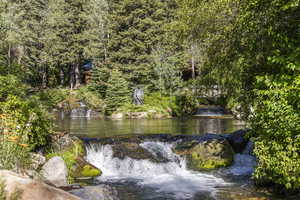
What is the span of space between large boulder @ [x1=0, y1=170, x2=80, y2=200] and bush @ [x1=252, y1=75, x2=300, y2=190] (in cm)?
424

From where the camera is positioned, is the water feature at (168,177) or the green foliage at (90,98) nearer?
the water feature at (168,177)

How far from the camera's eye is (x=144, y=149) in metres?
13.9

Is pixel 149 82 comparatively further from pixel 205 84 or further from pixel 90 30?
pixel 205 84

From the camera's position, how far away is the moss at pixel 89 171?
1142cm

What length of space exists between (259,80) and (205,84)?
4.05 m

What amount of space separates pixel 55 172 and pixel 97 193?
1.59 m

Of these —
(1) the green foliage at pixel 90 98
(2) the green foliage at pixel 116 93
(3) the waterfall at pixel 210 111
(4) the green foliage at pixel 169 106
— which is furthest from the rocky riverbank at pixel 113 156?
(1) the green foliage at pixel 90 98

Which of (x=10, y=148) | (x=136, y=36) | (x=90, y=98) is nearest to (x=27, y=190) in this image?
(x=10, y=148)

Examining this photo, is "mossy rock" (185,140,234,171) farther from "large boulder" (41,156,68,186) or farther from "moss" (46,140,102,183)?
"large boulder" (41,156,68,186)

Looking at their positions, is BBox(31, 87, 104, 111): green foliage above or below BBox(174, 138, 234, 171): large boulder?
above

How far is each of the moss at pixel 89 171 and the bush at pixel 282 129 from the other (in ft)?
22.4

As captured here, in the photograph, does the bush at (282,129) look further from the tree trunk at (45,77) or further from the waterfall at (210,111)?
the tree trunk at (45,77)

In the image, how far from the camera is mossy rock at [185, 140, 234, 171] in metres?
12.9

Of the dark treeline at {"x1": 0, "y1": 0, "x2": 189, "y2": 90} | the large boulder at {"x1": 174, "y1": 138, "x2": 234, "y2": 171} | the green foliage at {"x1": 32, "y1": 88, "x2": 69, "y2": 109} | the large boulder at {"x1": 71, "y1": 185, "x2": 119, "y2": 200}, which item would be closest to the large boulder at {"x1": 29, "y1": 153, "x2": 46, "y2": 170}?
the large boulder at {"x1": 71, "y1": 185, "x2": 119, "y2": 200}
